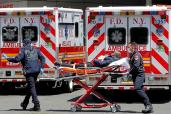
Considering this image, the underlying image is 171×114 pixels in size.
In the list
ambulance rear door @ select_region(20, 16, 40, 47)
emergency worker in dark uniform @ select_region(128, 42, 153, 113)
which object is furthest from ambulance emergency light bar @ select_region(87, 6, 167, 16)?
ambulance rear door @ select_region(20, 16, 40, 47)

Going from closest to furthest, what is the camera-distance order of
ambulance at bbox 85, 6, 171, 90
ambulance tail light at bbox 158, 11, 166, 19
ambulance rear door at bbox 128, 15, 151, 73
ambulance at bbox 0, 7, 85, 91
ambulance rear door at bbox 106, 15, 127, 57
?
ambulance tail light at bbox 158, 11, 166, 19
ambulance at bbox 85, 6, 171, 90
ambulance rear door at bbox 128, 15, 151, 73
ambulance rear door at bbox 106, 15, 127, 57
ambulance at bbox 0, 7, 85, 91

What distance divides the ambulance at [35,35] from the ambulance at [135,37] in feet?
7.64

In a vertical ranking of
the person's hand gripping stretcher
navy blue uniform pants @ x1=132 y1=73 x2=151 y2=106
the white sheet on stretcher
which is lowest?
navy blue uniform pants @ x1=132 y1=73 x2=151 y2=106

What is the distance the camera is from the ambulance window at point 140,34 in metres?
15.6

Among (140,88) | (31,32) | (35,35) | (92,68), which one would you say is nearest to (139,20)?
(92,68)

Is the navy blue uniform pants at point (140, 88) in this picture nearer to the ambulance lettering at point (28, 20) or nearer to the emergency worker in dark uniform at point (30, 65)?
the emergency worker in dark uniform at point (30, 65)

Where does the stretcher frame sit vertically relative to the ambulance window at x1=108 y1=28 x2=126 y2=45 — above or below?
below

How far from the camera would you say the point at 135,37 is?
51.8ft

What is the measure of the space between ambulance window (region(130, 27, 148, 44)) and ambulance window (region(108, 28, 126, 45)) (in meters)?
0.25

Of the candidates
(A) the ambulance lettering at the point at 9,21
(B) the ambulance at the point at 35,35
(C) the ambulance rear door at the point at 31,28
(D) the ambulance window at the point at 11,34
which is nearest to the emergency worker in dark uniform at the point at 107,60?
(B) the ambulance at the point at 35,35

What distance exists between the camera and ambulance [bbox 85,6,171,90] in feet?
50.4

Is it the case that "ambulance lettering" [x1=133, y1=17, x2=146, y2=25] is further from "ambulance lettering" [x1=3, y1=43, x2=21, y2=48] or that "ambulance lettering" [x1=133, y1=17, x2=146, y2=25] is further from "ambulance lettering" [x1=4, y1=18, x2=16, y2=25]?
"ambulance lettering" [x1=4, y1=18, x2=16, y2=25]

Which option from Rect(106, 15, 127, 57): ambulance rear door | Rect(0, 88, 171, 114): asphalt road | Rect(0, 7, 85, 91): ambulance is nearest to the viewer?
Rect(0, 88, 171, 114): asphalt road

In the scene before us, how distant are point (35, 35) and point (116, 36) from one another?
338 cm
